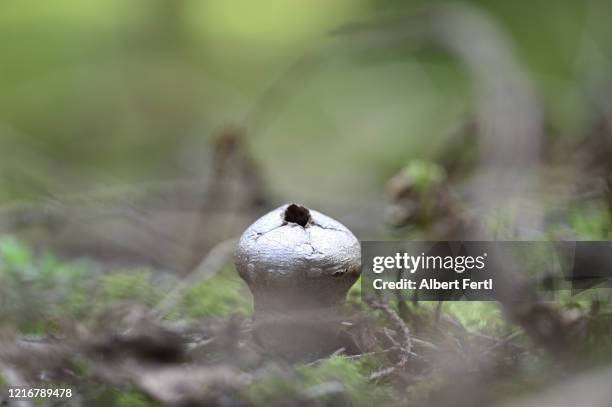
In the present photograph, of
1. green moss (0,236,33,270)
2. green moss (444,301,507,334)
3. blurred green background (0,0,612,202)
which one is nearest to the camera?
green moss (444,301,507,334)

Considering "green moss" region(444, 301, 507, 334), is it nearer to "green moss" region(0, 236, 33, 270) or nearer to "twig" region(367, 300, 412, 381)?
"twig" region(367, 300, 412, 381)

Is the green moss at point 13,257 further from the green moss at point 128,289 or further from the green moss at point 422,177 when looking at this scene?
the green moss at point 422,177

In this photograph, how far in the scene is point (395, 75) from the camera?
507cm

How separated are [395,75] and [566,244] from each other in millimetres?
4009

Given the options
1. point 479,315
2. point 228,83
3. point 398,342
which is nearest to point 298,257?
point 398,342

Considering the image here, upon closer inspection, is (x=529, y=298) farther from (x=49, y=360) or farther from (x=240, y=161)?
(x=240, y=161)

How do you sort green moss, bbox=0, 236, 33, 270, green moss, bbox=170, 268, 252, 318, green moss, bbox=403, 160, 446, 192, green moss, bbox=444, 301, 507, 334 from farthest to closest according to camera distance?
green moss, bbox=403, 160, 446, 192 < green moss, bbox=0, 236, 33, 270 < green moss, bbox=170, 268, 252, 318 < green moss, bbox=444, 301, 507, 334

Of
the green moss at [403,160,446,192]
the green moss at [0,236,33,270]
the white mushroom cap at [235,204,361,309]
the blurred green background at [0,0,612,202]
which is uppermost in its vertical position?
the blurred green background at [0,0,612,202]

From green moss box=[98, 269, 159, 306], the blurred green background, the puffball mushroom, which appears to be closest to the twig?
the puffball mushroom

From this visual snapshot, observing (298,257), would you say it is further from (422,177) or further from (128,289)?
(422,177)

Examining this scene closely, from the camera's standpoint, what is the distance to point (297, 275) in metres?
0.81

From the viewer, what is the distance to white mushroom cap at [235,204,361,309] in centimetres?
82

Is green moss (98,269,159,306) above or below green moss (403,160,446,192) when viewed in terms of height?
below

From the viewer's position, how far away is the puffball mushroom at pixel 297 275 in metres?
0.82
